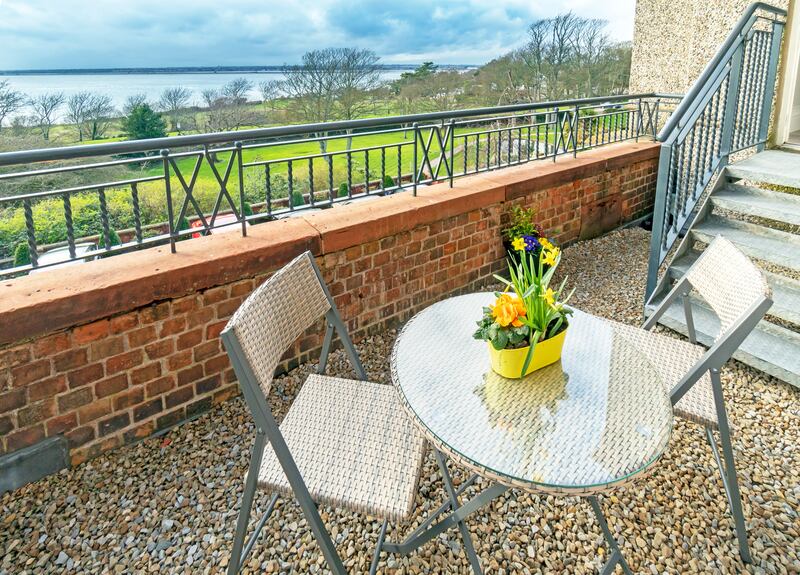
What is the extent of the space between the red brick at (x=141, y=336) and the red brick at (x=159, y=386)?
0.20m

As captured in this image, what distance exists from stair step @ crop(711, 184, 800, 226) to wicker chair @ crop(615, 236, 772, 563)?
1622 mm

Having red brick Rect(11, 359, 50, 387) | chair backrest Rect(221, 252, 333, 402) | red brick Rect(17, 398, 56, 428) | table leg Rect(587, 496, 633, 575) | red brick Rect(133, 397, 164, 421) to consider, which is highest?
chair backrest Rect(221, 252, 333, 402)

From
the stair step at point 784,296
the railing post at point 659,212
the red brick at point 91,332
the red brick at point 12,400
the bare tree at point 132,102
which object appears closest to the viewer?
the red brick at point 12,400

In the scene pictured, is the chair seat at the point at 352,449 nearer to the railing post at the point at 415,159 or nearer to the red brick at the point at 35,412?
the red brick at the point at 35,412

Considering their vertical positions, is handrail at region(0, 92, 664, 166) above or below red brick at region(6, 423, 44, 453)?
above

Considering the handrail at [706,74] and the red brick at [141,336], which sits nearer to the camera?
the red brick at [141,336]

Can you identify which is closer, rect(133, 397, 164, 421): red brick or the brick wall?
the brick wall

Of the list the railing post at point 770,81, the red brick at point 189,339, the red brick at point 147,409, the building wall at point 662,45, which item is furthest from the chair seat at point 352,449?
the building wall at point 662,45

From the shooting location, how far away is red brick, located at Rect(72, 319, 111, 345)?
208cm

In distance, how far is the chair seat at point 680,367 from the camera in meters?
1.74

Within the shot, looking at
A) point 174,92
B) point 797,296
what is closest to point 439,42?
point 174,92

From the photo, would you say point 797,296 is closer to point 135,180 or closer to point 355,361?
point 355,361

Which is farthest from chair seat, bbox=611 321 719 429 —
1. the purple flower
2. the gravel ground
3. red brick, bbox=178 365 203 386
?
red brick, bbox=178 365 203 386

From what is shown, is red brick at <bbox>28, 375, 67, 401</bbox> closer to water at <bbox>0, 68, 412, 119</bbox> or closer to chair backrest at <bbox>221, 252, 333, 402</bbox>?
chair backrest at <bbox>221, 252, 333, 402</bbox>
